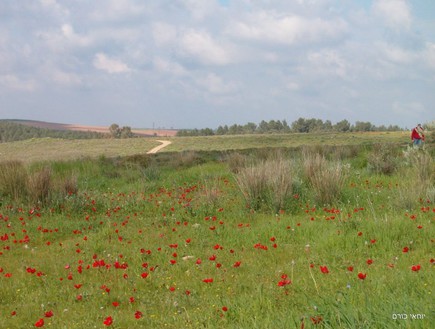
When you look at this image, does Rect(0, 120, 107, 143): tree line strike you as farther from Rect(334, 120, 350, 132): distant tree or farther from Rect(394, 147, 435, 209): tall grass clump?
Rect(394, 147, 435, 209): tall grass clump

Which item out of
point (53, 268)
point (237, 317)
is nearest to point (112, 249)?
point (53, 268)

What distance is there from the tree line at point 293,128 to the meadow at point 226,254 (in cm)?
7559

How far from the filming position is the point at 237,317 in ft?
11.6

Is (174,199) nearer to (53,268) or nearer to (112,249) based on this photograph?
(112,249)

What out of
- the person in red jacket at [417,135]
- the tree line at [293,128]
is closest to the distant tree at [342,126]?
the tree line at [293,128]

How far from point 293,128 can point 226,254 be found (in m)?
87.8

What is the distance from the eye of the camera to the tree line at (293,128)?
3365 inches

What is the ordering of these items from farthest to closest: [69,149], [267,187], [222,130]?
1. [222,130]
2. [69,149]
3. [267,187]

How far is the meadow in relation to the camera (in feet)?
11.7

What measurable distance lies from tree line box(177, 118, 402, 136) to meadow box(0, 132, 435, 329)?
75591 millimetres

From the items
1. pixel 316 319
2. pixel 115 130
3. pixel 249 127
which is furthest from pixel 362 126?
pixel 316 319

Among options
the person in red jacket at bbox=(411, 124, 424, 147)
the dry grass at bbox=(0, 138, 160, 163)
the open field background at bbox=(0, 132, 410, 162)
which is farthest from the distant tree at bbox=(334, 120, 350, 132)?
the person in red jacket at bbox=(411, 124, 424, 147)

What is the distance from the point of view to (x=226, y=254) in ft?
19.1

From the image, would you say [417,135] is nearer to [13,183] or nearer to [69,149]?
[13,183]
